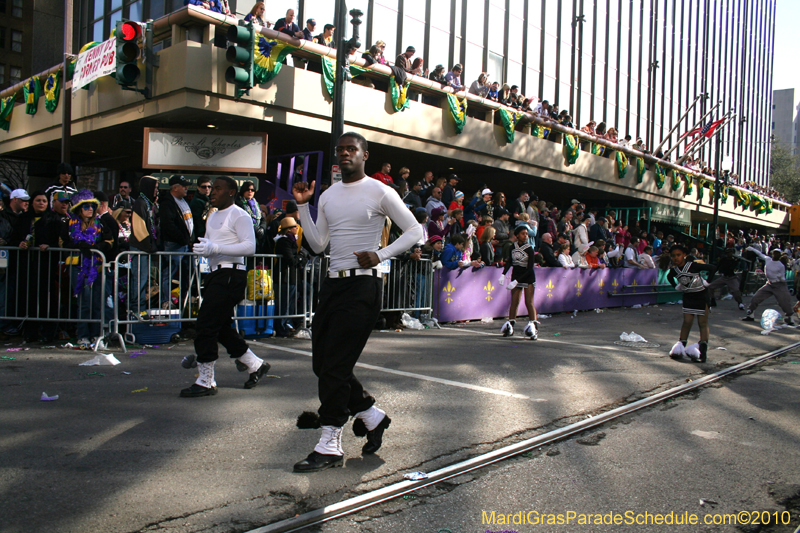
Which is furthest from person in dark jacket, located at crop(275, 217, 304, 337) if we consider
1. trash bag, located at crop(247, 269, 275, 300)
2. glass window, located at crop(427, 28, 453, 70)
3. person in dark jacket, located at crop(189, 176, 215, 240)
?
glass window, located at crop(427, 28, 453, 70)

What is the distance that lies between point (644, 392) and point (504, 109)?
14.7 metres

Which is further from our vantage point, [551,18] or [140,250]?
[551,18]

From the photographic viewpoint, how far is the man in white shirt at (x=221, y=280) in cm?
552

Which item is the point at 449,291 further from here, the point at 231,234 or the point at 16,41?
the point at 16,41

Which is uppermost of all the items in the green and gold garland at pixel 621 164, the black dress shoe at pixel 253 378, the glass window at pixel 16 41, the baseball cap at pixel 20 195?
the glass window at pixel 16 41

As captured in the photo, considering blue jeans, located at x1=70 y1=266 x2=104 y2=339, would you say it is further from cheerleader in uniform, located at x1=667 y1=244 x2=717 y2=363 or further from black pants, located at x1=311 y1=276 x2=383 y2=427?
cheerleader in uniform, located at x1=667 y1=244 x2=717 y2=363

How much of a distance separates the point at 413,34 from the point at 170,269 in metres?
14.8

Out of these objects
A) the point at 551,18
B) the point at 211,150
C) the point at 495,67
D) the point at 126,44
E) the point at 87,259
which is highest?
the point at 551,18

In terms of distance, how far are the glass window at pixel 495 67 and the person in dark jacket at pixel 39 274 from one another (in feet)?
60.8

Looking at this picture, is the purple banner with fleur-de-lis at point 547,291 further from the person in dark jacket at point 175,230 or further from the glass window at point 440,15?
the glass window at point 440,15

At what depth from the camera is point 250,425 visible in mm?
4746

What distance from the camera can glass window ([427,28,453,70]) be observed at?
21.4 metres

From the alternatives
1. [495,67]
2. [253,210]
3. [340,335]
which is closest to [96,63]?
[253,210]

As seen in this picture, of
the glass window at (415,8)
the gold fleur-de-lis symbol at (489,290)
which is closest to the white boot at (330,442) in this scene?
the gold fleur-de-lis symbol at (489,290)
